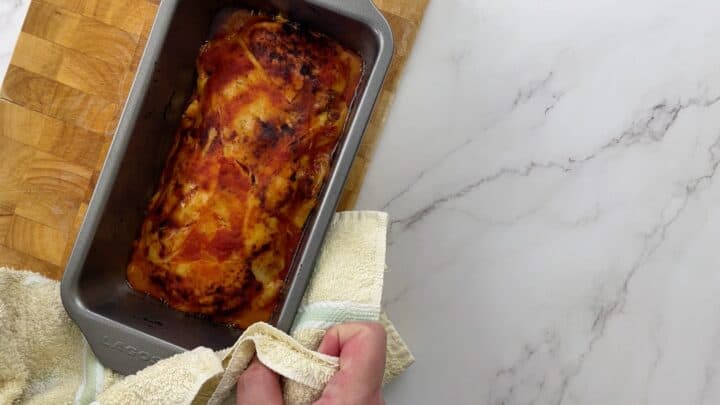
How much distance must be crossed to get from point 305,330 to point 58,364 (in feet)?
1.30

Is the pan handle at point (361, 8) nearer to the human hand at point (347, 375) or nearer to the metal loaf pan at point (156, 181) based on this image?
the metal loaf pan at point (156, 181)

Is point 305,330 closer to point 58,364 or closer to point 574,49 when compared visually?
point 58,364

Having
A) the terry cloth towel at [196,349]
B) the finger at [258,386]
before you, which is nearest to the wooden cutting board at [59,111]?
the terry cloth towel at [196,349]

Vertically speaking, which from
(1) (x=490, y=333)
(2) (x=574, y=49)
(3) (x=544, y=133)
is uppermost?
(2) (x=574, y=49)

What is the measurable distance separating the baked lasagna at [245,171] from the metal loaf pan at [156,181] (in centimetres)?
2

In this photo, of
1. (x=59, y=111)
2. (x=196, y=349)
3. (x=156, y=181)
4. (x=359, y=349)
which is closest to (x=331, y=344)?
(x=359, y=349)

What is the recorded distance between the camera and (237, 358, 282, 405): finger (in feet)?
2.94

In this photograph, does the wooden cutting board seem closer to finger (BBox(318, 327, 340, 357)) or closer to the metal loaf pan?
the metal loaf pan

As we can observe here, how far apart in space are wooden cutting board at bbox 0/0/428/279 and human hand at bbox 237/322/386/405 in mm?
403

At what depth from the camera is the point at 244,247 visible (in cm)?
100

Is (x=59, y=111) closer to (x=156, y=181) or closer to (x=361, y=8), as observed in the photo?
(x=156, y=181)

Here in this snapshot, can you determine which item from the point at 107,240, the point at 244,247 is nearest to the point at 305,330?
the point at 244,247

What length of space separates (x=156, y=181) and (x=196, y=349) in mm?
280

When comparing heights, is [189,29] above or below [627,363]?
above
